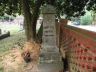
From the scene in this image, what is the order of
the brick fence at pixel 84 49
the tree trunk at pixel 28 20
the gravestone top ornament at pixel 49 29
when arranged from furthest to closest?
the tree trunk at pixel 28 20, the gravestone top ornament at pixel 49 29, the brick fence at pixel 84 49

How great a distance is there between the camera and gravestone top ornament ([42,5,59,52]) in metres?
3.62

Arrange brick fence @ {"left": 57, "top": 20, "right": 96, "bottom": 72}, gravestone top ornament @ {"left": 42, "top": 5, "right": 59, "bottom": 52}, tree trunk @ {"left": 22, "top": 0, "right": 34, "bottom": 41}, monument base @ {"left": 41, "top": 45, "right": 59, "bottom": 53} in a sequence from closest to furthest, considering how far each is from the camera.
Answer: brick fence @ {"left": 57, "top": 20, "right": 96, "bottom": 72}, gravestone top ornament @ {"left": 42, "top": 5, "right": 59, "bottom": 52}, monument base @ {"left": 41, "top": 45, "right": 59, "bottom": 53}, tree trunk @ {"left": 22, "top": 0, "right": 34, "bottom": 41}

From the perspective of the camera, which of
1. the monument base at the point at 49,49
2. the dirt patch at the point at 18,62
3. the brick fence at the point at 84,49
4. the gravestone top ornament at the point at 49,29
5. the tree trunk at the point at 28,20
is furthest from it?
the tree trunk at the point at 28,20

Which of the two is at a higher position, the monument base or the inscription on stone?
the inscription on stone

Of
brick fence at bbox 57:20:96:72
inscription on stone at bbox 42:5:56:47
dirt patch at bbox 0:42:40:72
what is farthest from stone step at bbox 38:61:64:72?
brick fence at bbox 57:20:96:72

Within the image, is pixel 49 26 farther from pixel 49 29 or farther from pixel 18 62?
pixel 18 62

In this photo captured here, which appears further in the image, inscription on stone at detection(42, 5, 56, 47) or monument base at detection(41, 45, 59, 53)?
monument base at detection(41, 45, 59, 53)

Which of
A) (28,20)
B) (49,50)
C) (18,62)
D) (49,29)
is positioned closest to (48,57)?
(49,50)

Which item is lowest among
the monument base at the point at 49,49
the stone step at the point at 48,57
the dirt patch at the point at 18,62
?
the dirt patch at the point at 18,62

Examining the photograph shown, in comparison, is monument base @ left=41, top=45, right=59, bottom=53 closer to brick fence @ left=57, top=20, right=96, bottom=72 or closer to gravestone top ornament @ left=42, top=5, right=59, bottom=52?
gravestone top ornament @ left=42, top=5, right=59, bottom=52

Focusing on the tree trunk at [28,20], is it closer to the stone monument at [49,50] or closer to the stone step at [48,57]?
the stone monument at [49,50]

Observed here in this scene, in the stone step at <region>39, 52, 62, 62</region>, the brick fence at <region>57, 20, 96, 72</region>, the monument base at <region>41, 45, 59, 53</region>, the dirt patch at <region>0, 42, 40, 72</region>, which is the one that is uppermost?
the brick fence at <region>57, 20, 96, 72</region>

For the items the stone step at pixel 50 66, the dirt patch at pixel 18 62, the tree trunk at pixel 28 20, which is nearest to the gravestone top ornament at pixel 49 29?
the stone step at pixel 50 66

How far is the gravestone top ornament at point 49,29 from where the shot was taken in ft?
11.9
